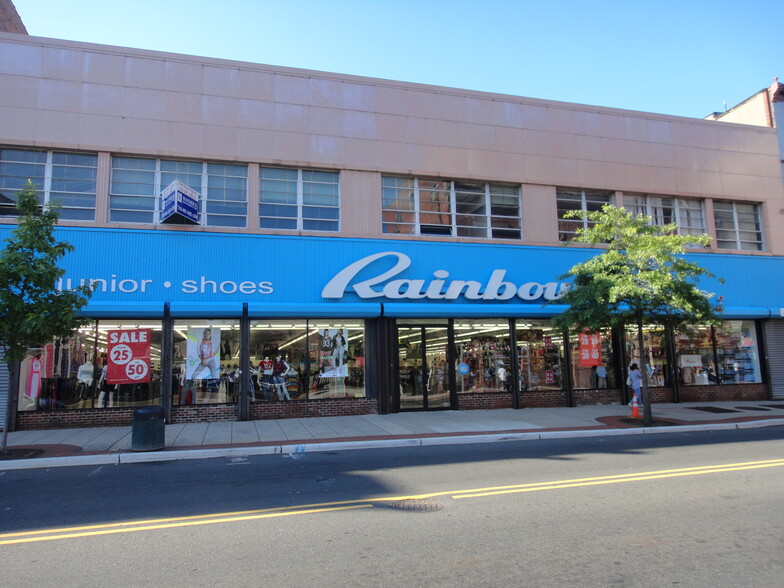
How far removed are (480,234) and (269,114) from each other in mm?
7701

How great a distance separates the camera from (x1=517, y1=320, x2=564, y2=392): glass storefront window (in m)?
17.6

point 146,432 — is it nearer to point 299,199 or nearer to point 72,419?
point 72,419

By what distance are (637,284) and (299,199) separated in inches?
389

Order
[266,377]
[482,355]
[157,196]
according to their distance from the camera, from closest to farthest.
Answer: [266,377] < [157,196] < [482,355]

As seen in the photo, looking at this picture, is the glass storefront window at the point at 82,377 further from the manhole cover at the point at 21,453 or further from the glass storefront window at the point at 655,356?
the glass storefront window at the point at 655,356

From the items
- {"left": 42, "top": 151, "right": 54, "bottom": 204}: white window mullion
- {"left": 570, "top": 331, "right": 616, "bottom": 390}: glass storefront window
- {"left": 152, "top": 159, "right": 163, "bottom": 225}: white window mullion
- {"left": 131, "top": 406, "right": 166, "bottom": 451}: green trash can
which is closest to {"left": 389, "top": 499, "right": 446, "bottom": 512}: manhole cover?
{"left": 131, "top": 406, "right": 166, "bottom": 451}: green trash can

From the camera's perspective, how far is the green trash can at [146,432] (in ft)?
34.7

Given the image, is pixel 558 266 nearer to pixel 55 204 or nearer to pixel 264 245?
pixel 264 245

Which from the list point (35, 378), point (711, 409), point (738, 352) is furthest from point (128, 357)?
point (738, 352)

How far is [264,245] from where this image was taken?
15.8 m

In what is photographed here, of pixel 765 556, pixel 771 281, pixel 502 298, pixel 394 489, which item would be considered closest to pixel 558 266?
pixel 502 298

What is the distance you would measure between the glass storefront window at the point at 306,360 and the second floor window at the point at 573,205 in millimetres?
8063

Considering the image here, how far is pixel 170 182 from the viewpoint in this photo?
16.0 metres

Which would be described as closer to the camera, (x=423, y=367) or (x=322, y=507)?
(x=322, y=507)
